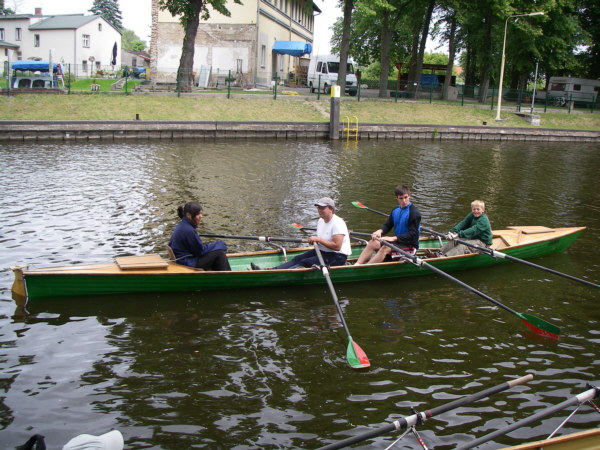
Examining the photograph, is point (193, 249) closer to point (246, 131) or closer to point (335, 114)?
point (246, 131)

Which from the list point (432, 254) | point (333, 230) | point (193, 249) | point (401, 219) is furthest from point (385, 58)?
point (193, 249)

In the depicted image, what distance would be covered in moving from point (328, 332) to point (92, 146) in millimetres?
20484

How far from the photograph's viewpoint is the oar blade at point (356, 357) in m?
7.13

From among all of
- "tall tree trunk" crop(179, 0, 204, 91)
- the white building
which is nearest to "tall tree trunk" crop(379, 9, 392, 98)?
"tall tree trunk" crop(179, 0, 204, 91)

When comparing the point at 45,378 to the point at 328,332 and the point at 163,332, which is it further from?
the point at 328,332

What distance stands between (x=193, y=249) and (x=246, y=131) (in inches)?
845

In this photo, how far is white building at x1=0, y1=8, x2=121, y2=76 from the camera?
2344 inches

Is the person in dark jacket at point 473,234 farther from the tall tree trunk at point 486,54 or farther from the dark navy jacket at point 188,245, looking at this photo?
the tall tree trunk at point 486,54

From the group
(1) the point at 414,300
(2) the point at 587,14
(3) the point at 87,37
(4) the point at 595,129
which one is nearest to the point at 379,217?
(1) the point at 414,300

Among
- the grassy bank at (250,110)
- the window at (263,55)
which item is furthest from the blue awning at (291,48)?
the grassy bank at (250,110)

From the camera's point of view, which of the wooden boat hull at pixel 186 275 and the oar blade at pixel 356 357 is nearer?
the oar blade at pixel 356 357

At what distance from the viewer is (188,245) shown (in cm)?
948

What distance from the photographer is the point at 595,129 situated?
127 feet

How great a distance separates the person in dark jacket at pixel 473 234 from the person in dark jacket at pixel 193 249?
4435mm
